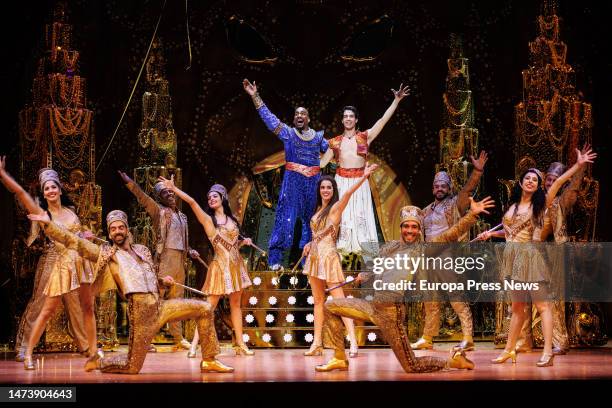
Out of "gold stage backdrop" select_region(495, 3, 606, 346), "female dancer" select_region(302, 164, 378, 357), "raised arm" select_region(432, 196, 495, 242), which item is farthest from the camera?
"gold stage backdrop" select_region(495, 3, 606, 346)

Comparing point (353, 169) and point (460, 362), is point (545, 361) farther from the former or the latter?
point (353, 169)

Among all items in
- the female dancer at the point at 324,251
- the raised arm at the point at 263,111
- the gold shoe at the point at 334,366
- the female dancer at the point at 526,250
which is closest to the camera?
the gold shoe at the point at 334,366

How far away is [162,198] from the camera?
830 centimetres

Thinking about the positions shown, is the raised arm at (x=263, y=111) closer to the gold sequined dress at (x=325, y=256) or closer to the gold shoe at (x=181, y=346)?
the gold sequined dress at (x=325, y=256)

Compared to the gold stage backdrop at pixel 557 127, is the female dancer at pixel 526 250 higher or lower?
lower

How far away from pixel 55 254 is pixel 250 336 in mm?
1838

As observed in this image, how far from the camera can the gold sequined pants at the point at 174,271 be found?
820cm

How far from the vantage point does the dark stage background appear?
9.45 m

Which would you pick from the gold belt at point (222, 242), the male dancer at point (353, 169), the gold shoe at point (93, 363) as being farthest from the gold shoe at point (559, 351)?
the gold shoe at point (93, 363)

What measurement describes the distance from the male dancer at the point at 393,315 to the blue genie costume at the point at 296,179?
212cm

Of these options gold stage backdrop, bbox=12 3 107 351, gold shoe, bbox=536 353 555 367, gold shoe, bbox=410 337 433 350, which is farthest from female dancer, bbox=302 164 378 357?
gold stage backdrop, bbox=12 3 107 351

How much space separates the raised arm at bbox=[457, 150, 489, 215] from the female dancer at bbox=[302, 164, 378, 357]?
32.1 inches

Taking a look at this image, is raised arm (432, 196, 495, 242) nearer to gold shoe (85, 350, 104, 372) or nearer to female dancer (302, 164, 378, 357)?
female dancer (302, 164, 378, 357)

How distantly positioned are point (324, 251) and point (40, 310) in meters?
2.28
